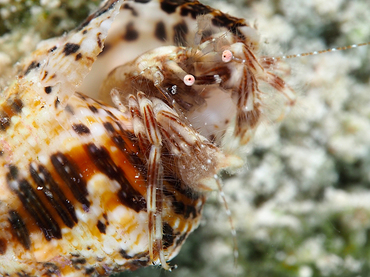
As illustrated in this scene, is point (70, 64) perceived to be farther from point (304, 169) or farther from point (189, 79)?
point (304, 169)

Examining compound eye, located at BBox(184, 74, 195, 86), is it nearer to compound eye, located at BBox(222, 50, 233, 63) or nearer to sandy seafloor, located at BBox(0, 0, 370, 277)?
compound eye, located at BBox(222, 50, 233, 63)

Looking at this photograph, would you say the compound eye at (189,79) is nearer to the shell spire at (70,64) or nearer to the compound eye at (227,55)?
the compound eye at (227,55)

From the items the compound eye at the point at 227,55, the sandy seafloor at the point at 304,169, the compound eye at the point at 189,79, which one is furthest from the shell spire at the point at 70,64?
the sandy seafloor at the point at 304,169

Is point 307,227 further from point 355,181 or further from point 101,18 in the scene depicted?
point 101,18

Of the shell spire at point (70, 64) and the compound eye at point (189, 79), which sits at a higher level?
the shell spire at point (70, 64)

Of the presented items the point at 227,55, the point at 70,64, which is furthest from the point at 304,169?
the point at 70,64

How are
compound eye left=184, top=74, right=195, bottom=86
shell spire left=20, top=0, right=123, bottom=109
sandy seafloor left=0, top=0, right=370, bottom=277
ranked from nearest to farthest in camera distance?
shell spire left=20, top=0, right=123, bottom=109 → compound eye left=184, top=74, right=195, bottom=86 → sandy seafloor left=0, top=0, right=370, bottom=277

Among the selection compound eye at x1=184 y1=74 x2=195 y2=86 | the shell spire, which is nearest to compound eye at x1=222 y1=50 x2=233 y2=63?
compound eye at x1=184 y1=74 x2=195 y2=86

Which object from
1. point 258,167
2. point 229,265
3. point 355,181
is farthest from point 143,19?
point 355,181
